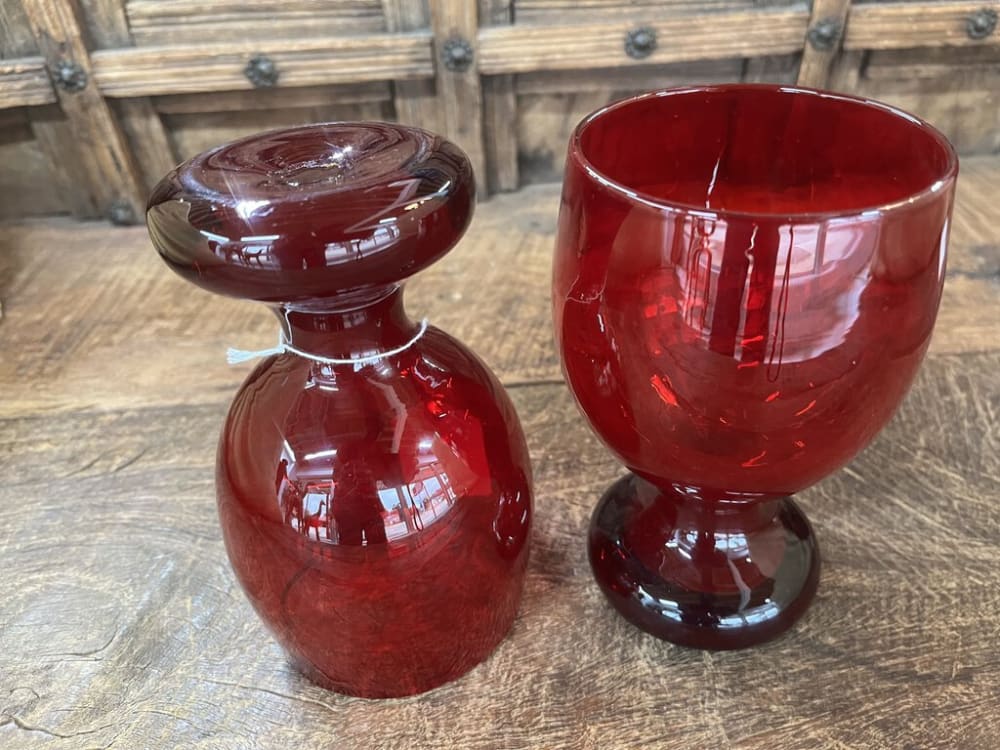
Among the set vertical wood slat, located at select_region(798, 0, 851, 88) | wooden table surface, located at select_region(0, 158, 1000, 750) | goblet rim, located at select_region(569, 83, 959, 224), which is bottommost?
wooden table surface, located at select_region(0, 158, 1000, 750)

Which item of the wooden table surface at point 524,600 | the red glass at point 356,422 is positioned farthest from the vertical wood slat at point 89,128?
the red glass at point 356,422

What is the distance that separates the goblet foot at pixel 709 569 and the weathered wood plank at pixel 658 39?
1.32 ft

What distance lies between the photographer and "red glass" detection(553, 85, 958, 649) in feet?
0.85

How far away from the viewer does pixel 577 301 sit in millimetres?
303

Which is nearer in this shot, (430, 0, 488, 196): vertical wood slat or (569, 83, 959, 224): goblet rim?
(569, 83, 959, 224): goblet rim

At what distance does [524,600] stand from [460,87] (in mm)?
438

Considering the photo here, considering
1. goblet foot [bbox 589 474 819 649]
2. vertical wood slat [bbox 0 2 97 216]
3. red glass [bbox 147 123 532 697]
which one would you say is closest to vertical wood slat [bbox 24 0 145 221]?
vertical wood slat [bbox 0 2 97 216]

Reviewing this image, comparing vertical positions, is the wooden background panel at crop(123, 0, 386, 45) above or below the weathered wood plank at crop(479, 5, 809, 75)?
above

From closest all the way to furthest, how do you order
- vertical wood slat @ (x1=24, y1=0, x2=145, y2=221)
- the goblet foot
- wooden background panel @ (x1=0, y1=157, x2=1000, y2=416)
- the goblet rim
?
1. the goblet rim
2. the goblet foot
3. wooden background panel @ (x1=0, y1=157, x2=1000, y2=416)
4. vertical wood slat @ (x1=24, y1=0, x2=145, y2=221)

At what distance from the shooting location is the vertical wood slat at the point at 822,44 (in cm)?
65

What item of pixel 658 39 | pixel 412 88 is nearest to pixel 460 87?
pixel 412 88

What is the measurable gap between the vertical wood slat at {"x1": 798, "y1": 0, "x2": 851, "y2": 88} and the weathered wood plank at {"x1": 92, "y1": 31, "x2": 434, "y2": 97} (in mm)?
292

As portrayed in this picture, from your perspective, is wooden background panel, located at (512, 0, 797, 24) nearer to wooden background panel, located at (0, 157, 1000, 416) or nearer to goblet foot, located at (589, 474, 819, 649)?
wooden background panel, located at (0, 157, 1000, 416)

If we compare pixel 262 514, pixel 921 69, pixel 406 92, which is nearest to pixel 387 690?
pixel 262 514
